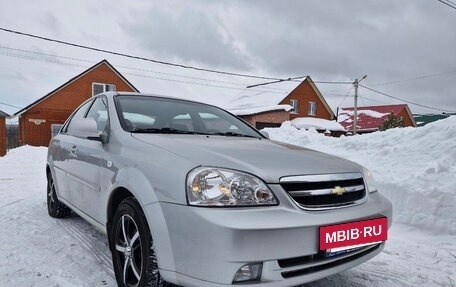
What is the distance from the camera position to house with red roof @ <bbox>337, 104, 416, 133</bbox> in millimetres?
31453

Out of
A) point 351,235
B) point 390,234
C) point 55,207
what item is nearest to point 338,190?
point 351,235

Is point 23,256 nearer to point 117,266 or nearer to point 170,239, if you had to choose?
point 117,266

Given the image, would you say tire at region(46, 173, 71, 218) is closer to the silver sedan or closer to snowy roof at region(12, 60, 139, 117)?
the silver sedan

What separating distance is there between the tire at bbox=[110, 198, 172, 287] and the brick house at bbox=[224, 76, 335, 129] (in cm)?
2088

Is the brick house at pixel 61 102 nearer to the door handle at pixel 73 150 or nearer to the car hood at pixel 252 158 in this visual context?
the door handle at pixel 73 150

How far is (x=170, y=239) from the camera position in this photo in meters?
1.81

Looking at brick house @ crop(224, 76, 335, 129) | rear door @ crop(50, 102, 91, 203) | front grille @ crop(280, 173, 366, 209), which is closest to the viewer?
front grille @ crop(280, 173, 366, 209)

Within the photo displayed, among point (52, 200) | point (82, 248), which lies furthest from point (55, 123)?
point (82, 248)

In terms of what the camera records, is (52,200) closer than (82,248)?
No

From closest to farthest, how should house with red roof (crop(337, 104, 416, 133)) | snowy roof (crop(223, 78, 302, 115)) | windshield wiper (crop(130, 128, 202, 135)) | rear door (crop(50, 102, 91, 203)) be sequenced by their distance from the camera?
windshield wiper (crop(130, 128, 202, 135)), rear door (crop(50, 102, 91, 203)), snowy roof (crop(223, 78, 302, 115)), house with red roof (crop(337, 104, 416, 133))

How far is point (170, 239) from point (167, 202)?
20 centimetres

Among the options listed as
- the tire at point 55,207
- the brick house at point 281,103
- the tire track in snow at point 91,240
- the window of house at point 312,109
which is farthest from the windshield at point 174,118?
the window of house at point 312,109

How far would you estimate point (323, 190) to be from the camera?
6.49 feet

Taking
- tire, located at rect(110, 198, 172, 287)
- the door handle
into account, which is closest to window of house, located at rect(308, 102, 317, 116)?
the door handle
